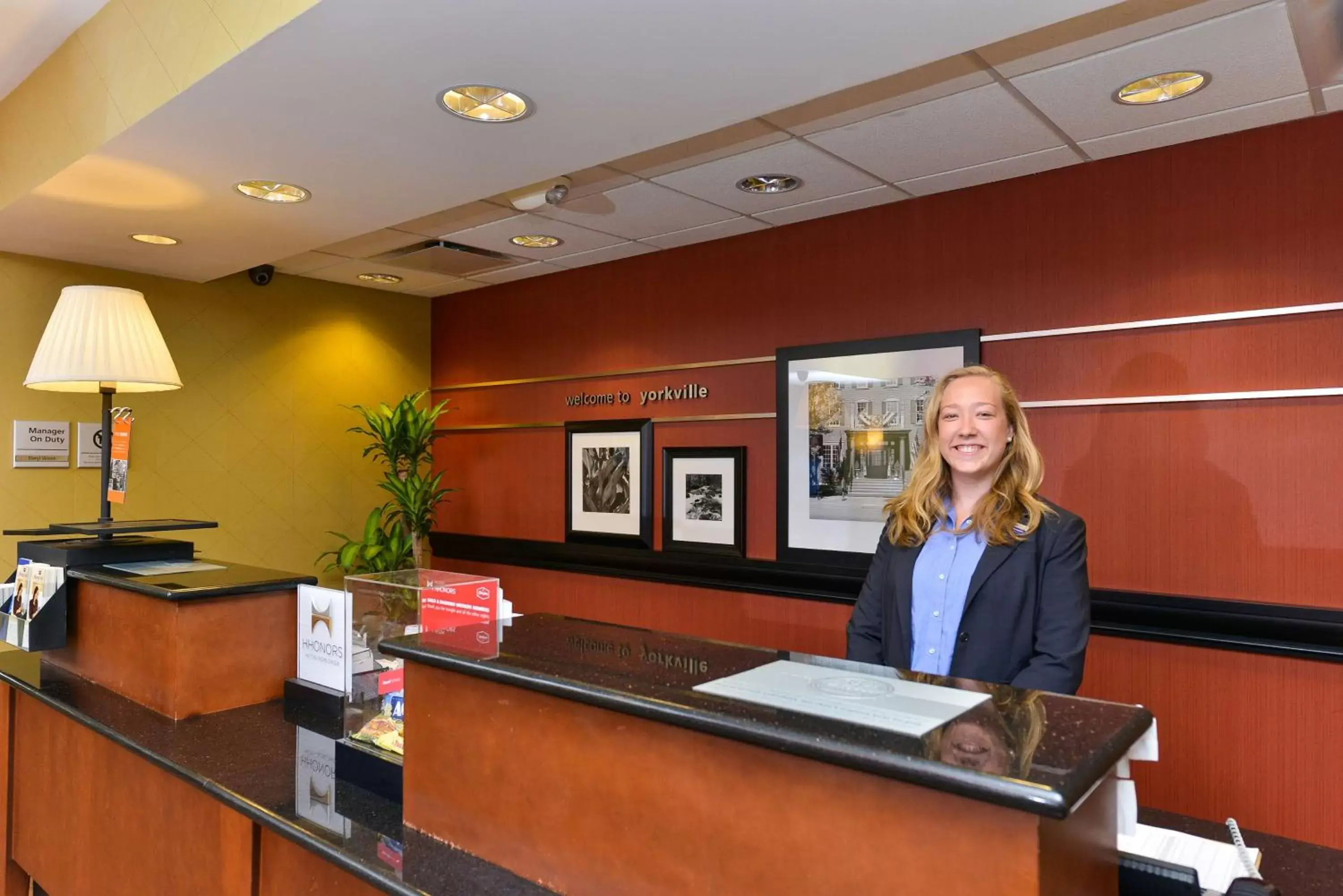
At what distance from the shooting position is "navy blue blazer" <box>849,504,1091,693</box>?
1.91 meters

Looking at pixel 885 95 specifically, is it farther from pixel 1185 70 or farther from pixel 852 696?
pixel 852 696

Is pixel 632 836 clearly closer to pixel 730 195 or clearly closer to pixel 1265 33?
pixel 1265 33

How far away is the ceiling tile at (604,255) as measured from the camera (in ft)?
15.5

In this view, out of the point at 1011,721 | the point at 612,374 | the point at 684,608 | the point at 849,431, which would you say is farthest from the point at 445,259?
the point at 1011,721

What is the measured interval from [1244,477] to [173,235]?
4509mm

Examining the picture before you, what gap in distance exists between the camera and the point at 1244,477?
3.02 m

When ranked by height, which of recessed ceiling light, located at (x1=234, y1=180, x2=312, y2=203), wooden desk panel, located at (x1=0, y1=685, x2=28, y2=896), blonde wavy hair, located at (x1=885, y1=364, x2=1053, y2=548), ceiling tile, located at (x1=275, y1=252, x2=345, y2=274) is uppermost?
ceiling tile, located at (x1=275, y1=252, x2=345, y2=274)

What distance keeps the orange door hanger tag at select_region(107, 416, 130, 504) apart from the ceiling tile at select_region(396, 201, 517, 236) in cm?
156

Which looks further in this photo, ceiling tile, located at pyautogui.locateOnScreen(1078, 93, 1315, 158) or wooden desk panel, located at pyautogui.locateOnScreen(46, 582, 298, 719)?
ceiling tile, located at pyautogui.locateOnScreen(1078, 93, 1315, 158)

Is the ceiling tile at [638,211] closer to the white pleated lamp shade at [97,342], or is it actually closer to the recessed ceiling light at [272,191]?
the recessed ceiling light at [272,191]

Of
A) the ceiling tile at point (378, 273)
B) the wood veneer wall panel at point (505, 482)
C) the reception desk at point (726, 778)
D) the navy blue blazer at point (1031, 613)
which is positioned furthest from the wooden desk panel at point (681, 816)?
the ceiling tile at point (378, 273)

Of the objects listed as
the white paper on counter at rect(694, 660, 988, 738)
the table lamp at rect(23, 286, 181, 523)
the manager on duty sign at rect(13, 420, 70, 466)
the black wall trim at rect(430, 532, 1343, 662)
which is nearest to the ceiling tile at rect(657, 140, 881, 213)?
the black wall trim at rect(430, 532, 1343, 662)

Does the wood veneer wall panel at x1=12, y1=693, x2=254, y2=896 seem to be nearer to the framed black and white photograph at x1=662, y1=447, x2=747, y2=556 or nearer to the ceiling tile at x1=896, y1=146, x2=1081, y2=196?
the framed black and white photograph at x1=662, y1=447, x2=747, y2=556

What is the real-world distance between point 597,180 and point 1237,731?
10.4 feet
